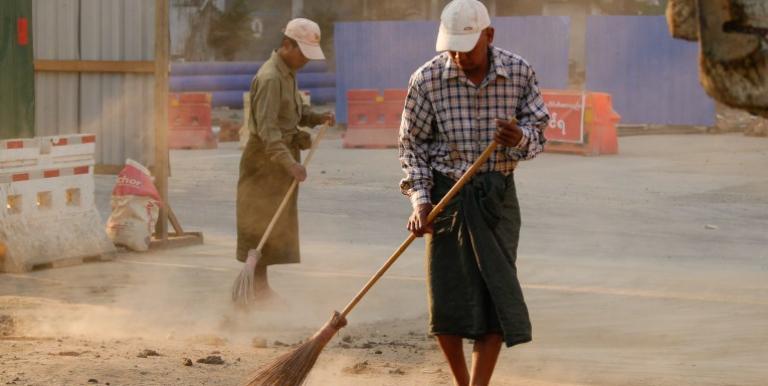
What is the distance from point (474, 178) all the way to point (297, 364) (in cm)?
121

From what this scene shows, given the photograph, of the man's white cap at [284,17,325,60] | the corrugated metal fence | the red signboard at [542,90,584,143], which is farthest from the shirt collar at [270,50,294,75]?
the red signboard at [542,90,584,143]

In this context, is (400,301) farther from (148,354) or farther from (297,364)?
(297,364)

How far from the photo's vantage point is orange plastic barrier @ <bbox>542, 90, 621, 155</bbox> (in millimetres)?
22781

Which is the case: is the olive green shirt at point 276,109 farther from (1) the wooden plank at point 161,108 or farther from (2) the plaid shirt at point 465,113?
(1) the wooden plank at point 161,108

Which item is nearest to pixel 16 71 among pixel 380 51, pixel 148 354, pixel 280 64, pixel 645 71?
pixel 280 64

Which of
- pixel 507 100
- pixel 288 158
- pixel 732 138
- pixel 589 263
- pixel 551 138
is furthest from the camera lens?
pixel 732 138

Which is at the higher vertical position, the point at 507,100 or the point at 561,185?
the point at 507,100

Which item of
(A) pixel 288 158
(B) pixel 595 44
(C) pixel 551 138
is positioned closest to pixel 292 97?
(A) pixel 288 158

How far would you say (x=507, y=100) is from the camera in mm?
6039

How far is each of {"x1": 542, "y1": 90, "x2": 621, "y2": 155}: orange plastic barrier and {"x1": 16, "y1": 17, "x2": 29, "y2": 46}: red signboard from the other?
453 inches

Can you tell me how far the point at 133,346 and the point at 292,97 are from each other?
7.19 feet

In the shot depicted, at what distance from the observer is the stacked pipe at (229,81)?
106ft

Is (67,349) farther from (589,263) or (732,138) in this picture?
(732,138)

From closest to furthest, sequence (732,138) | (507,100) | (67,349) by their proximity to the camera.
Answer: (507,100) < (67,349) < (732,138)
